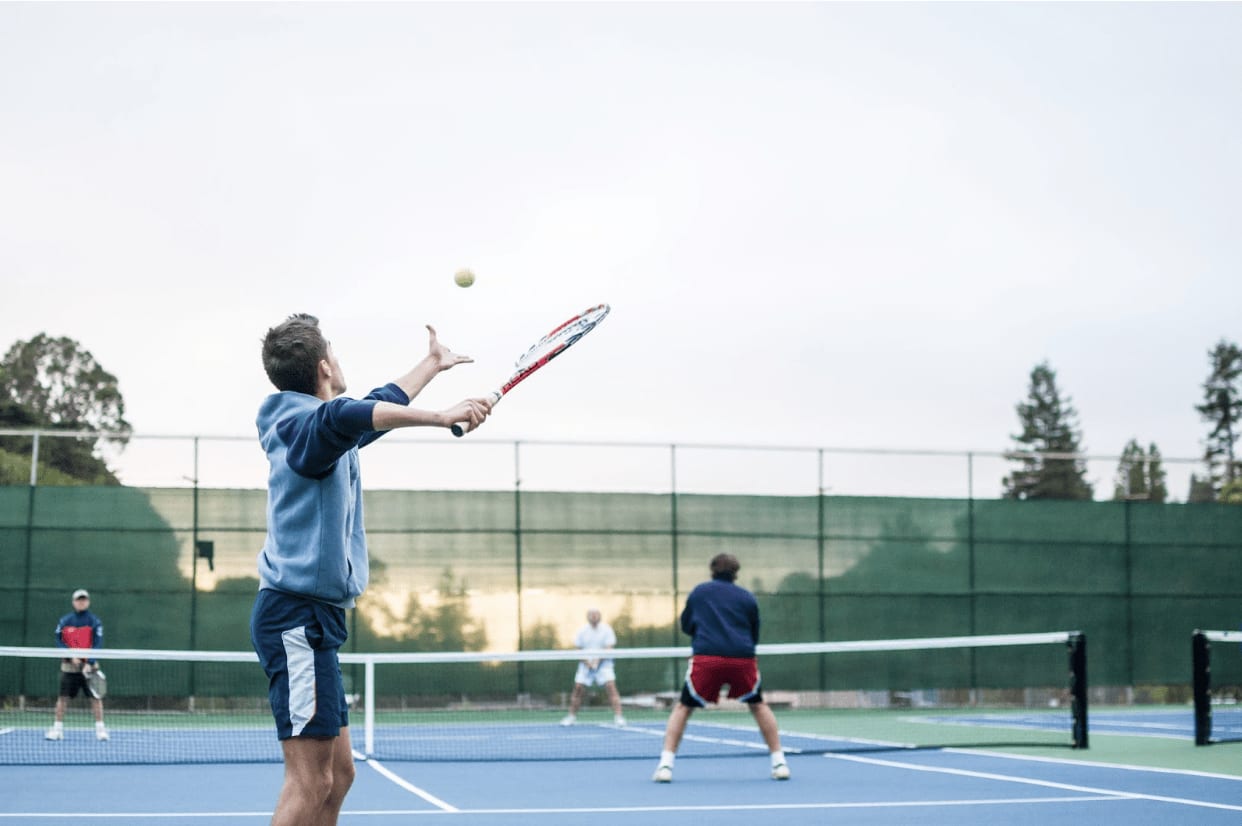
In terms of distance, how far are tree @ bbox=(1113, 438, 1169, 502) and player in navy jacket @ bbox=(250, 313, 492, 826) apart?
17065 mm

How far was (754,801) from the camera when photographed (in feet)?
26.1

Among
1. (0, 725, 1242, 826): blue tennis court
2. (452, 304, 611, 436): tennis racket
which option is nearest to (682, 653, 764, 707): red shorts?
(0, 725, 1242, 826): blue tennis court

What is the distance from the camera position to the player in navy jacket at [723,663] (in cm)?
909

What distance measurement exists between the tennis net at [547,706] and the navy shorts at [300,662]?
6.84 meters

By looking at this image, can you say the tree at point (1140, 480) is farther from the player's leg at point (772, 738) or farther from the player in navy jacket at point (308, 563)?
the player in navy jacket at point (308, 563)

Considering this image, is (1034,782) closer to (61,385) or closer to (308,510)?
(308,510)

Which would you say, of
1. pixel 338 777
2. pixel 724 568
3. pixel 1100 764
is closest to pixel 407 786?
pixel 724 568

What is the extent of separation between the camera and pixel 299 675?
3893mm

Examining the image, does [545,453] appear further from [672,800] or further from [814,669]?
[672,800]

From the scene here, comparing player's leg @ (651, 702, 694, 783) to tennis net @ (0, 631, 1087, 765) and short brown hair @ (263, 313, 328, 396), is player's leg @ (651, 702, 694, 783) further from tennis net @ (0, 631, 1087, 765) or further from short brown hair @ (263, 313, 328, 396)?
short brown hair @ (263, 313, 328, 396)

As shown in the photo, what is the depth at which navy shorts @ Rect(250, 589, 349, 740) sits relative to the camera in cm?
387

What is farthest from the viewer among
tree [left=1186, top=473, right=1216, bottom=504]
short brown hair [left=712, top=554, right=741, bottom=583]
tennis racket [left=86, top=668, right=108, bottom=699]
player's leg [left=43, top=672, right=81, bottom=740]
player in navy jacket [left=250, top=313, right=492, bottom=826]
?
tree [left=1186, top=473, right=1216, bottom=504]

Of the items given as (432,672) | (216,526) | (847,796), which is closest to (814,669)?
(432,672)

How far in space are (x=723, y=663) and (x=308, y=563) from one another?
5.50 meters
